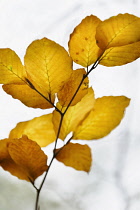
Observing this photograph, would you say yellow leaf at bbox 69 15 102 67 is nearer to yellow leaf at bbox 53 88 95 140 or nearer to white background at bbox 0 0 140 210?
yellow leaf at bbox 53 88 95 140

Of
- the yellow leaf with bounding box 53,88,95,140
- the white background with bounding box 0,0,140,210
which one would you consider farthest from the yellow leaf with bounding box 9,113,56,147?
the white background with bounding box 0,0,140,210

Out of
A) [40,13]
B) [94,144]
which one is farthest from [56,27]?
[94,144]

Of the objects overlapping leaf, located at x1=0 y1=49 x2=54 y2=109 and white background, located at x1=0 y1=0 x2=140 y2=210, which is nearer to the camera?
overlapping leaf, located at x1=0 y1=49 x2=54 y2=109

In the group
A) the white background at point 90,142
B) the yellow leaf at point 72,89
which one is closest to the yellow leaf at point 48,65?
the yellow leaf at point 72,89

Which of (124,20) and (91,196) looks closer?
(124,20)

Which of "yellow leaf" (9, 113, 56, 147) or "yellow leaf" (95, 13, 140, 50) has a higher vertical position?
"yellow leaf" (95, 13, 140, 50)

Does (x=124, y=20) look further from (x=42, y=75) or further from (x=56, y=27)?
(x=56, y=27)

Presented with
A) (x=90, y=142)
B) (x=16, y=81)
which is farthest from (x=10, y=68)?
(x=90, y=142)
